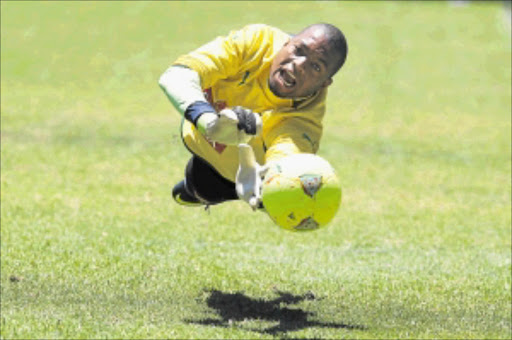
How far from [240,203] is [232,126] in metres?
9.68

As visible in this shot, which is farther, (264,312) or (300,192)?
(264,312)

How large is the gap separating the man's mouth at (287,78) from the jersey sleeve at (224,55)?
40 centimetres

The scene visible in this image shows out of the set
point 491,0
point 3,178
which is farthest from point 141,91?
point 491,0

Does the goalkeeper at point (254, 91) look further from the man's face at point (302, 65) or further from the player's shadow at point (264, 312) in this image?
the player's shadow at point (264, 312)

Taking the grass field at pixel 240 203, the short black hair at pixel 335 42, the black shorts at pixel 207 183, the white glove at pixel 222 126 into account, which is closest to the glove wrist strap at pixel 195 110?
the white glove at pixel 222 126

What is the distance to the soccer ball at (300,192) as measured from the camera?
21.8ft

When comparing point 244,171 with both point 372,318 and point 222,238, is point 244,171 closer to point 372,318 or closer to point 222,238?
point 372,318

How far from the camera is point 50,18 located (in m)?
30.0

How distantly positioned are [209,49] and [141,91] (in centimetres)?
2002

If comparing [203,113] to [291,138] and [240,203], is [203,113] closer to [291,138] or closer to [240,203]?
[291,138]

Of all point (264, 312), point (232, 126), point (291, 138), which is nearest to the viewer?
point (232, 126)

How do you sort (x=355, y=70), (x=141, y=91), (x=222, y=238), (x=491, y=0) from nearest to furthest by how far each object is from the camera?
1. (x=222, y=238)
2. (x=141, y=91)
3. (x=355, y=70)
4. (x=491, y=0)

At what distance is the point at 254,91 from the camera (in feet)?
25.2

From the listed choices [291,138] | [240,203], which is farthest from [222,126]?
[240,203]
